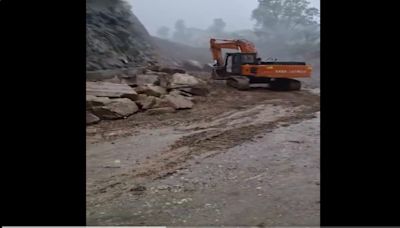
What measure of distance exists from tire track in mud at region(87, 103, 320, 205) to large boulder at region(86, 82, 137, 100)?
158 centimetres

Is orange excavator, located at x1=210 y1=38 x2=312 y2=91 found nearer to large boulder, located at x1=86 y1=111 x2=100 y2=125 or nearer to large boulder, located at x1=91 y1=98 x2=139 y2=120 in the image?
large boulder, located at x1=91 y1=98 x2=139 y2=120

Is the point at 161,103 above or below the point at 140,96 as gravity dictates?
below

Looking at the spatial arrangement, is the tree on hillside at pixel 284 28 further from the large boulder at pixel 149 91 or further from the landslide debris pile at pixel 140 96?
the large boulder at pixel 149 91

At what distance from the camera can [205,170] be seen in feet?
10.9

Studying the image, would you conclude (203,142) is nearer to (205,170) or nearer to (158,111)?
(205,170)

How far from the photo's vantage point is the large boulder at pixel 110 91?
20.2ft

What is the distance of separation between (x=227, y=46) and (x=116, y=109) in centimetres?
506

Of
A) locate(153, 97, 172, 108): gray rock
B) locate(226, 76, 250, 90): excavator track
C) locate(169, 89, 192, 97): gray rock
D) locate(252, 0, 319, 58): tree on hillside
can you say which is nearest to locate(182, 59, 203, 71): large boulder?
locate(252, 0, 319, 58): tree on hillside

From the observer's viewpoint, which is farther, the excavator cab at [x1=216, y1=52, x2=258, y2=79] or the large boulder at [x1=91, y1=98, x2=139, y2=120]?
the excavator cab at [x1=216, y1=52, x2=258, y2=79]

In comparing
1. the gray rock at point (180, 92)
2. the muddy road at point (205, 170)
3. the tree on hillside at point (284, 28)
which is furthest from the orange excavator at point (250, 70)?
the muddy road at point (205, 170)

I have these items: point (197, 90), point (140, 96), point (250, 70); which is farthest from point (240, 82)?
point (140, 96)

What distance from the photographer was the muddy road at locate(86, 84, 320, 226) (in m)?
2.26

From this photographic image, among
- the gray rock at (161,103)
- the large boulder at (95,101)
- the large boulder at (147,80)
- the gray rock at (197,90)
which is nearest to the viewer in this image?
the large boulder at (95,101)

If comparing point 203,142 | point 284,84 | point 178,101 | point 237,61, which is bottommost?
point 203,142
